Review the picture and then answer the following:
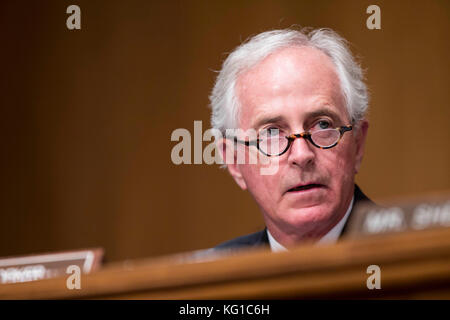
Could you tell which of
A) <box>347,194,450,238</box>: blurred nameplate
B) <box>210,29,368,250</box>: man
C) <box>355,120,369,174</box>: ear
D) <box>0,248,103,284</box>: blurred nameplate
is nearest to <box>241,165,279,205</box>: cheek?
<box>210,29,368,250</box>: man

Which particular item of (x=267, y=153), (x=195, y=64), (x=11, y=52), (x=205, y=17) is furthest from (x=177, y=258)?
(x=11, y=52)

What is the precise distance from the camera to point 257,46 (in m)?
1.87

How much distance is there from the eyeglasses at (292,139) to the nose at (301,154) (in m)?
0.01

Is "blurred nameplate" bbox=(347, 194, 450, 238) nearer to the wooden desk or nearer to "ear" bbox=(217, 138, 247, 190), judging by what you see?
the wooden desk

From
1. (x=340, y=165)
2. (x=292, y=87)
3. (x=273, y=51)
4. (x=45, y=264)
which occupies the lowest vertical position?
(x=45, y=264)

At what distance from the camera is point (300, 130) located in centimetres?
167

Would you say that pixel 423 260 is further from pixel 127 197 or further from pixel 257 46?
pixel 127 197

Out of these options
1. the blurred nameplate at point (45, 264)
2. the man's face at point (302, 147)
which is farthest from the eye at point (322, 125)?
the blurred nameplate at point (45, 264)

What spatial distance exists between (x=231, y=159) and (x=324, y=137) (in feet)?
1.11

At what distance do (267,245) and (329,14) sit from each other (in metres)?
0.74

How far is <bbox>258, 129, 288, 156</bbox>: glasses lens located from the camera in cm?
168

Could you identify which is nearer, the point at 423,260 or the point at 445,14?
the point at 423,260

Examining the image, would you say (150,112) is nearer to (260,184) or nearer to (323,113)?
(260,184)

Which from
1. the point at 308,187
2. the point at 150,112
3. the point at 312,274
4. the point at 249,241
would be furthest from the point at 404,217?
the point at 150,112
